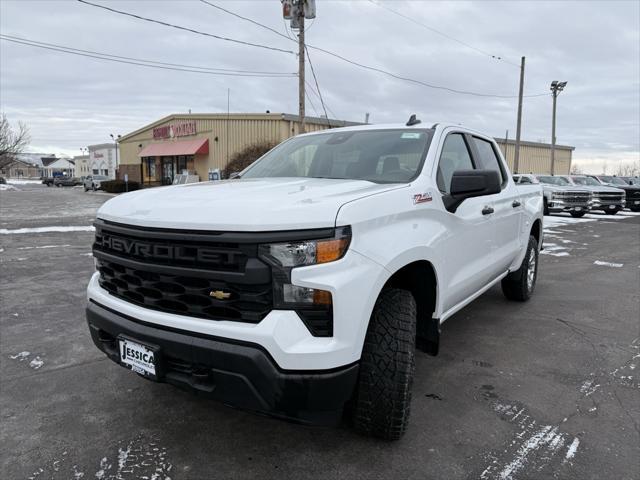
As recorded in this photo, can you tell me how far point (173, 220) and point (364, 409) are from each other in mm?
1352

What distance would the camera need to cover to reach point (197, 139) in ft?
95.5

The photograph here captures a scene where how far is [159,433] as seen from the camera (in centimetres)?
281

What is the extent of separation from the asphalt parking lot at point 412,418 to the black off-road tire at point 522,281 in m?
0.41

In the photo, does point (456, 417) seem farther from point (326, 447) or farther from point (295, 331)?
point (295, 331)

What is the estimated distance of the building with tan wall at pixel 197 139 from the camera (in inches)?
939

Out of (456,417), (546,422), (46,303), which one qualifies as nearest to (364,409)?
(456,417)

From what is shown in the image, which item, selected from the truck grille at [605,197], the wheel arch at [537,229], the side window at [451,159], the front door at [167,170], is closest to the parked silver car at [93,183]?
the front door at [167,170]

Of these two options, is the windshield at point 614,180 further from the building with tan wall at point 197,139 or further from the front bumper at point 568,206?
the building with tan wall at point 197,139

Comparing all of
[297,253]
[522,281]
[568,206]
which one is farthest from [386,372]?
[568,206]

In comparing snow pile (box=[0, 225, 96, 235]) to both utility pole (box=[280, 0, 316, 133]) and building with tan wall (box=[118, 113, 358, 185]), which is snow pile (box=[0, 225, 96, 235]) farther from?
building with tan wall (box=[118, 113, 358, 185])

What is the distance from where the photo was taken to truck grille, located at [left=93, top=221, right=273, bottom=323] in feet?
7.06

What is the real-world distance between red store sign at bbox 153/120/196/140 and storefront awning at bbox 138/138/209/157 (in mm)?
493

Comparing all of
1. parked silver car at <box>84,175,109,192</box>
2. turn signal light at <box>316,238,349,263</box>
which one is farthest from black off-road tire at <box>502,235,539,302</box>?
parked silver car at <box>84,175,109,192</box>

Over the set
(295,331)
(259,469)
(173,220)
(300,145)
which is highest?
(300,145)
